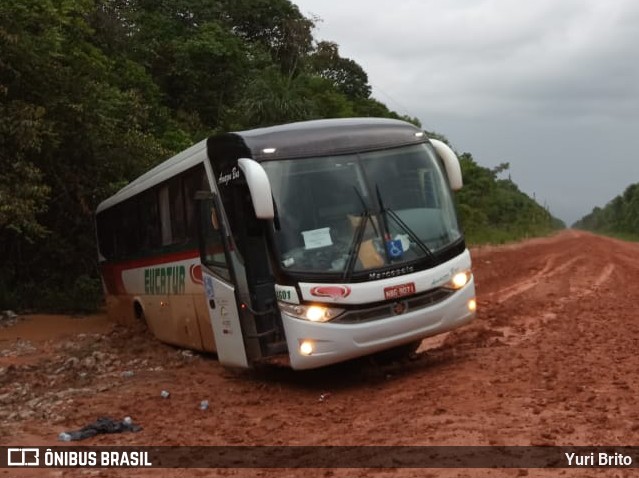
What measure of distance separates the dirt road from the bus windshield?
1.41 meters

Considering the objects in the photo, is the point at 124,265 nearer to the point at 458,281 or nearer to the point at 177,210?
the point at 177,210

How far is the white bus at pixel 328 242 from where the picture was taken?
7.68 meters

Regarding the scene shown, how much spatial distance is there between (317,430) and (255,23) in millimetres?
36692

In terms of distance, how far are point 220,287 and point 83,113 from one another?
912 cm

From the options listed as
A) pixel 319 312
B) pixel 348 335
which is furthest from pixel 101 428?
pixel 348 335

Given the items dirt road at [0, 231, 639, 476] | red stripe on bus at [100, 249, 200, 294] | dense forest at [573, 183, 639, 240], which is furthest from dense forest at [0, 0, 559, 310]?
dense forest at [573, 183, 639, 240]

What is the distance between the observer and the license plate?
7719 millimetres

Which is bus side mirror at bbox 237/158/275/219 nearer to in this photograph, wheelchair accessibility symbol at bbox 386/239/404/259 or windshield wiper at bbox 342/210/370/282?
windshield wiper at bbox 342/210/370/282

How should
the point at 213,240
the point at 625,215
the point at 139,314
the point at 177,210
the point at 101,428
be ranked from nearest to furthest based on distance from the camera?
the point at 101,428
the point at 213,240
the point at 177,210
the point at 139,314
the point at 625,215

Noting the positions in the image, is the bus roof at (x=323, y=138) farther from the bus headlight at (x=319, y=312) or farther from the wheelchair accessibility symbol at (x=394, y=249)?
the bus headlight at (x=319, y=312)

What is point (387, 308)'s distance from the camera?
779cm

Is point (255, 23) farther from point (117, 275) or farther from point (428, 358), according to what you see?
point (428, 358)

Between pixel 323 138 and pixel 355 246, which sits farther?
pixel 323 138

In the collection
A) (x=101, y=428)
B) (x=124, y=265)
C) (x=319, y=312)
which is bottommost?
(x=101, y=428)
